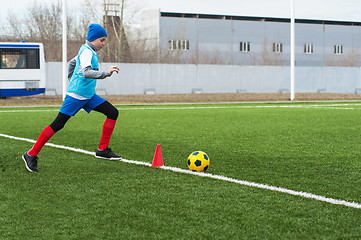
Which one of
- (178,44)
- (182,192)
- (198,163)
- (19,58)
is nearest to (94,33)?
(198,163)

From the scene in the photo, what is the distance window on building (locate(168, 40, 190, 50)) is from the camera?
51688 mm

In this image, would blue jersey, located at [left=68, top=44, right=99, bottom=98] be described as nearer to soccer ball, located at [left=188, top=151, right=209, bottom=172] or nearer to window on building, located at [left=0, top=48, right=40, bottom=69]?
soccer ball, located at [left=188, top=151, right=209, bottom=172]

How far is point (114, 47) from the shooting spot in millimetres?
42812

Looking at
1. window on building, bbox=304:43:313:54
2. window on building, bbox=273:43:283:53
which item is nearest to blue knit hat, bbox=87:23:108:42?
window on building, bbox=273:43:283:53

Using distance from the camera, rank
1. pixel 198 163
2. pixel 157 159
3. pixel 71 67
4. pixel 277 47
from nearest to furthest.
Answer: pixel 198 163
pixel 157 159
pixel 71 67
pixel 277 47

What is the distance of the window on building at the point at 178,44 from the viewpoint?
51688 millimetres

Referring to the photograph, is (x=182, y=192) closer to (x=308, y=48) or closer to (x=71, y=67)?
(x=71, y=67)

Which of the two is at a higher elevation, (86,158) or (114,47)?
(114,47)

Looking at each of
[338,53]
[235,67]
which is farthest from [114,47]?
[338,53]

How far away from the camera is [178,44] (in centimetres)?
5338

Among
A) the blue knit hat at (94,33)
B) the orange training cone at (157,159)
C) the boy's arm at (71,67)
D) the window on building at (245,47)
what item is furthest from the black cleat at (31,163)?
the window on building at (245,47)

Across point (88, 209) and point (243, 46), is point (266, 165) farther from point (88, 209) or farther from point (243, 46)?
point (243, 46)

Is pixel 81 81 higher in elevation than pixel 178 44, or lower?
lower

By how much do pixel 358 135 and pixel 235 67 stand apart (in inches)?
1197
